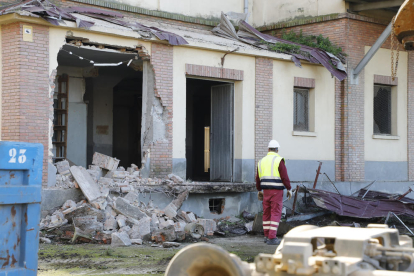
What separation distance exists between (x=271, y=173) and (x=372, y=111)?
7.72 metres

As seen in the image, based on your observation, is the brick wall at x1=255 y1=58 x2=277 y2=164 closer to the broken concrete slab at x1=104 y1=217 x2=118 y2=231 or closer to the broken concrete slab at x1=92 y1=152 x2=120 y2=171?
the broken concrete slab at x1=92 y1=152 x2=120 y2=171

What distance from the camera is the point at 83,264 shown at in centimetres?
788

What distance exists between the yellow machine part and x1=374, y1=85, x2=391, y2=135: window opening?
9311 millimetres

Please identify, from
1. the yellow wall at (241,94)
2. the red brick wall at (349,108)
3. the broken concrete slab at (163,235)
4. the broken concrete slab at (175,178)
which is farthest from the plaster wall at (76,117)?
the red brick wall at (349,108)

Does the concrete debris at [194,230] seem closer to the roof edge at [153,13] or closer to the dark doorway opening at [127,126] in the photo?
the roof edge at [153,13]

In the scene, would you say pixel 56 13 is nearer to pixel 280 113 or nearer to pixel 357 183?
pixel 280 113

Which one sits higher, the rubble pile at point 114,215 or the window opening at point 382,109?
the window opening at point 382,109

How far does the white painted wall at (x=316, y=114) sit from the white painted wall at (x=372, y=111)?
1.26 m

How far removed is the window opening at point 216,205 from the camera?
13742mm

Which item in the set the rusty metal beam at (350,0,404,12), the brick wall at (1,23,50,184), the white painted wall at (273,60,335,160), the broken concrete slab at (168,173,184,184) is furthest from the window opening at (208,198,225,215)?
the rusty metal beam at (350,0,404,12)

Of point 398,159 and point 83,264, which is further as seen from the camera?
point 398,159

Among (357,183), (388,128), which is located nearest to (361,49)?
(388,128)

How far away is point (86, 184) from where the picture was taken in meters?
11.2

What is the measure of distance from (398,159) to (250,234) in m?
7.52
